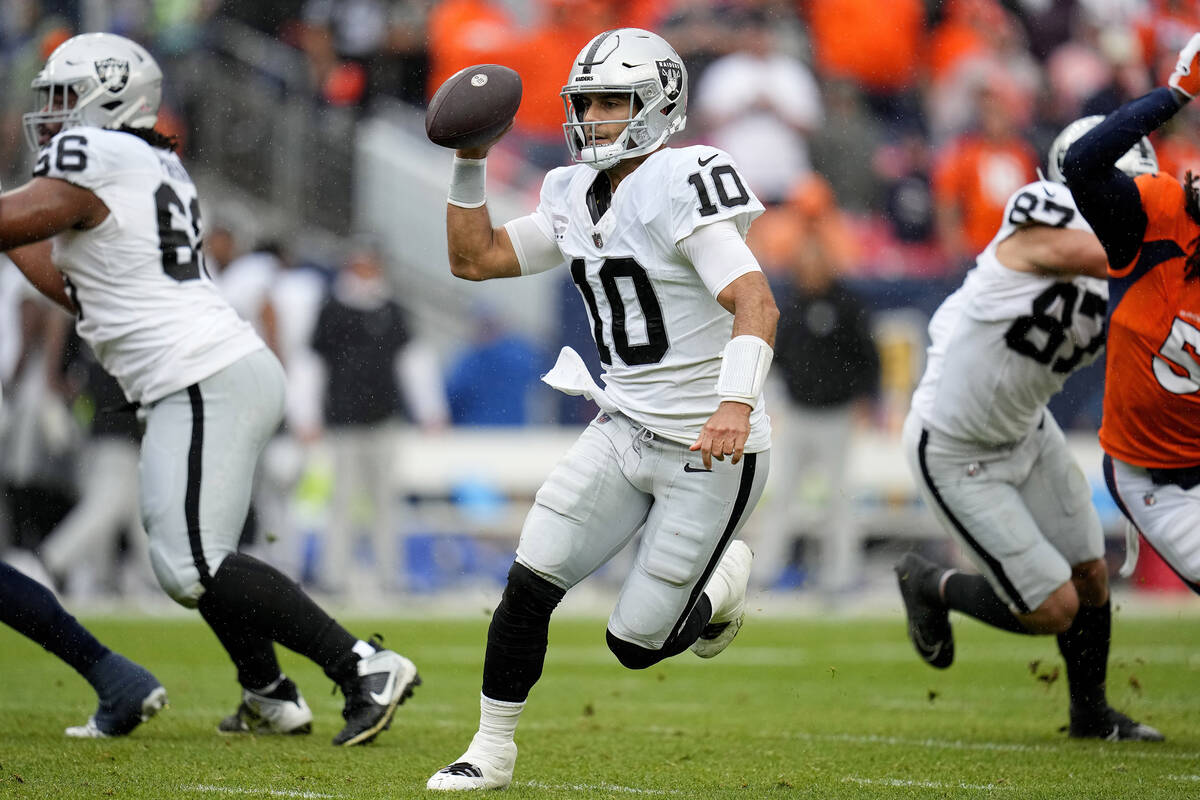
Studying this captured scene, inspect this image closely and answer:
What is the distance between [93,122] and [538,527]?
80.1 inches

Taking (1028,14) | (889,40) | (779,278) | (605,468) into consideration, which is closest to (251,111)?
(779,278)

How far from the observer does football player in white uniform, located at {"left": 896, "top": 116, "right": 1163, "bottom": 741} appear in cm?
467

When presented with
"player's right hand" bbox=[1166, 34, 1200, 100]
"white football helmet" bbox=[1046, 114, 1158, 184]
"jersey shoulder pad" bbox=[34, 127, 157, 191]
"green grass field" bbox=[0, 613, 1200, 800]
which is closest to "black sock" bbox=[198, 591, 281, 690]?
"green grass field" bbox=[0, 613, 1200, 800]

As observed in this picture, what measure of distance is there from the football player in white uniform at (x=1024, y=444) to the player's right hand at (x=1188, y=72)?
476 mm

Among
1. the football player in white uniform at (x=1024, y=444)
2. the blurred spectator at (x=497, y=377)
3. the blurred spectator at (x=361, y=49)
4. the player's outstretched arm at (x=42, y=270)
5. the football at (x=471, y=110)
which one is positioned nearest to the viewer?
the football at (x=471, y=110)

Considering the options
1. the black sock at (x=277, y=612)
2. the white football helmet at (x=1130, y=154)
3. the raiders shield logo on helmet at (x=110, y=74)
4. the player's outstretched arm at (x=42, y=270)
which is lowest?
the black sock at (x=277, y=612)

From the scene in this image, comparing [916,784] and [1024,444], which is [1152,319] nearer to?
[1024,444]

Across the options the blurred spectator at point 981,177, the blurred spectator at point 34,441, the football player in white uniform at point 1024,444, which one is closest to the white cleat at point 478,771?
the football player in white uniform at point 1024,444

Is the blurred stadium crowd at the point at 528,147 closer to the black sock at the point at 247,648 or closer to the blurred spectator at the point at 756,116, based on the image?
the blurred spectator at the point at 756,116

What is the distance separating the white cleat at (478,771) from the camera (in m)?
3.67

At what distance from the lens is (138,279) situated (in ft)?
15.0

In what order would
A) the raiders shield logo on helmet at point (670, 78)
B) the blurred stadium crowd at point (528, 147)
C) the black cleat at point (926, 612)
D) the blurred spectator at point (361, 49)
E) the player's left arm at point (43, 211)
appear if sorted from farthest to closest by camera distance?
the blurred spectator at point (361, 49), the blurred stadium crowd at point (528, 147), the black cleat at point (926, 612), the player's left arm at point (43, 211), the raiders shield logo on helmet at point (670, 78)

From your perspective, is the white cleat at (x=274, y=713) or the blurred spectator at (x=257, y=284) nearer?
the white cleat at (x=274, y=713)

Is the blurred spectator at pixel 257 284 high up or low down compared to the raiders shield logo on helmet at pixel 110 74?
down
